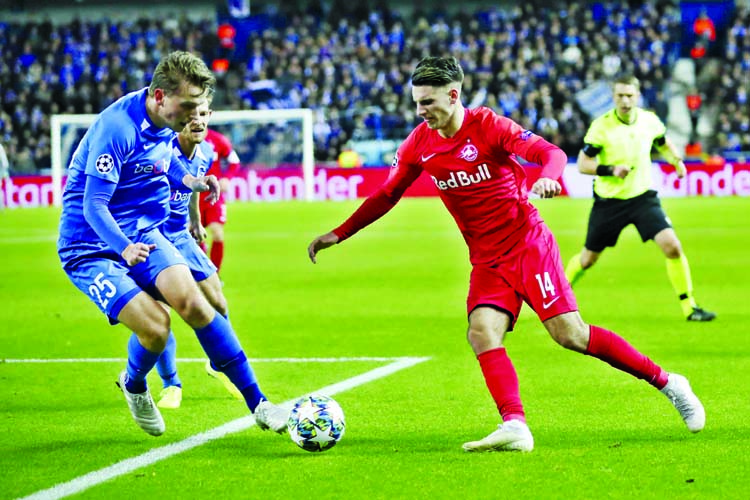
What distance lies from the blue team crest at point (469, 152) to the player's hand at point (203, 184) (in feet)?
4.91

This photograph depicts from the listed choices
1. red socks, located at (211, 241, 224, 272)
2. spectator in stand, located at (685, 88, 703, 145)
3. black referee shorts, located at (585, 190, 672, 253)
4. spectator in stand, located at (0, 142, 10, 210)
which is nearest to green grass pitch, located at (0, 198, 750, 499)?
red socks, located at (211, 241, 224, 272)

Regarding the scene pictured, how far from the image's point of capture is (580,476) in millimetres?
5352

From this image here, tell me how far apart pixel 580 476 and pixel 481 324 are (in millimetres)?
1018

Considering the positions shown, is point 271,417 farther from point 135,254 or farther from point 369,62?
point 369,62

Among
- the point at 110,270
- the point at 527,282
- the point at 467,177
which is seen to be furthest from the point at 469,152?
the point at 110,270

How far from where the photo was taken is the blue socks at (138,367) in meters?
6.25

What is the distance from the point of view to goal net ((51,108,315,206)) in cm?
3362

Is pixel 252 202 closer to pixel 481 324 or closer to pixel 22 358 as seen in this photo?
pixel 22 358

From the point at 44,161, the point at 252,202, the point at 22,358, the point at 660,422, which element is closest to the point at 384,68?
the point at 252,202

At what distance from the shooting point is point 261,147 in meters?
35.2

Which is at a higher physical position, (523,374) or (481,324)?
(481,324)

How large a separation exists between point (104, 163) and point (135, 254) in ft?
Result: 1.63

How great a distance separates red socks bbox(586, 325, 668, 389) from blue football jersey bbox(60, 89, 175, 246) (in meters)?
2.35

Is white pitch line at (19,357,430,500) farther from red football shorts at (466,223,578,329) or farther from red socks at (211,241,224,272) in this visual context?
red socks at (211,241,224,272)
